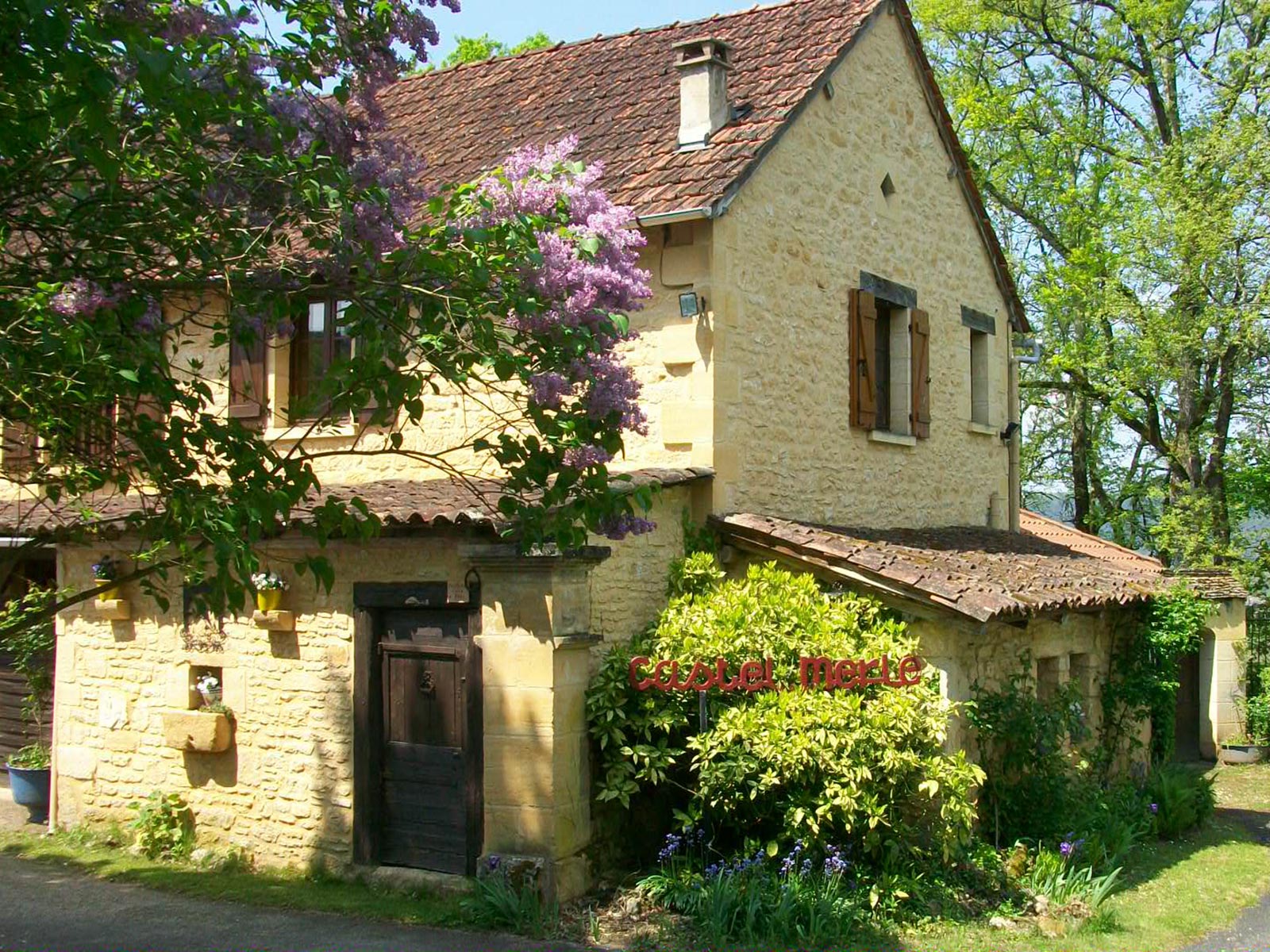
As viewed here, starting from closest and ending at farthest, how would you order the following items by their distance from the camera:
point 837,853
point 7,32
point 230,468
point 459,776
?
point 7,32 < point 230,468 < point 837,853 < point 459,776

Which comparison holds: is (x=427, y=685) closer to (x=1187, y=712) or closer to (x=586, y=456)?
(x=586, y=456)

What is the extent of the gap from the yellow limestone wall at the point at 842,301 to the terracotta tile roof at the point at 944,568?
0.44 meters

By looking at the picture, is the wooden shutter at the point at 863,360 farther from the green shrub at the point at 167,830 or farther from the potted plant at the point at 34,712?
the potted plant at the point at 34,712

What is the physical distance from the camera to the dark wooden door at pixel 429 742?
9234 mm

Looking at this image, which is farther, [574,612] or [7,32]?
[574,612]

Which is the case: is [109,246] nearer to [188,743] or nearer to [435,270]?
[435,270]

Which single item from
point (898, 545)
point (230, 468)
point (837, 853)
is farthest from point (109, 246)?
point (898, 545)

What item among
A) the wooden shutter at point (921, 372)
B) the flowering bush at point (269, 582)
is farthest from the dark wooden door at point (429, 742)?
the wooden shutter at point (921, 372)

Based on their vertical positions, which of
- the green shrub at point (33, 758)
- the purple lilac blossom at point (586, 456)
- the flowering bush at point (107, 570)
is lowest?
the green shrub at point (33, 758)

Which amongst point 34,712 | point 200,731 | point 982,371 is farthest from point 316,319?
point 982,371

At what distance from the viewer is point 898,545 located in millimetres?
11461

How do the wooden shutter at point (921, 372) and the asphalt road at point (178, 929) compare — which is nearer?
the asphalt road at point (178, 929)

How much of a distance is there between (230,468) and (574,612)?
3.05m

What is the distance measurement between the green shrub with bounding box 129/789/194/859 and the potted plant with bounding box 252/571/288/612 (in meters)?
1.90
